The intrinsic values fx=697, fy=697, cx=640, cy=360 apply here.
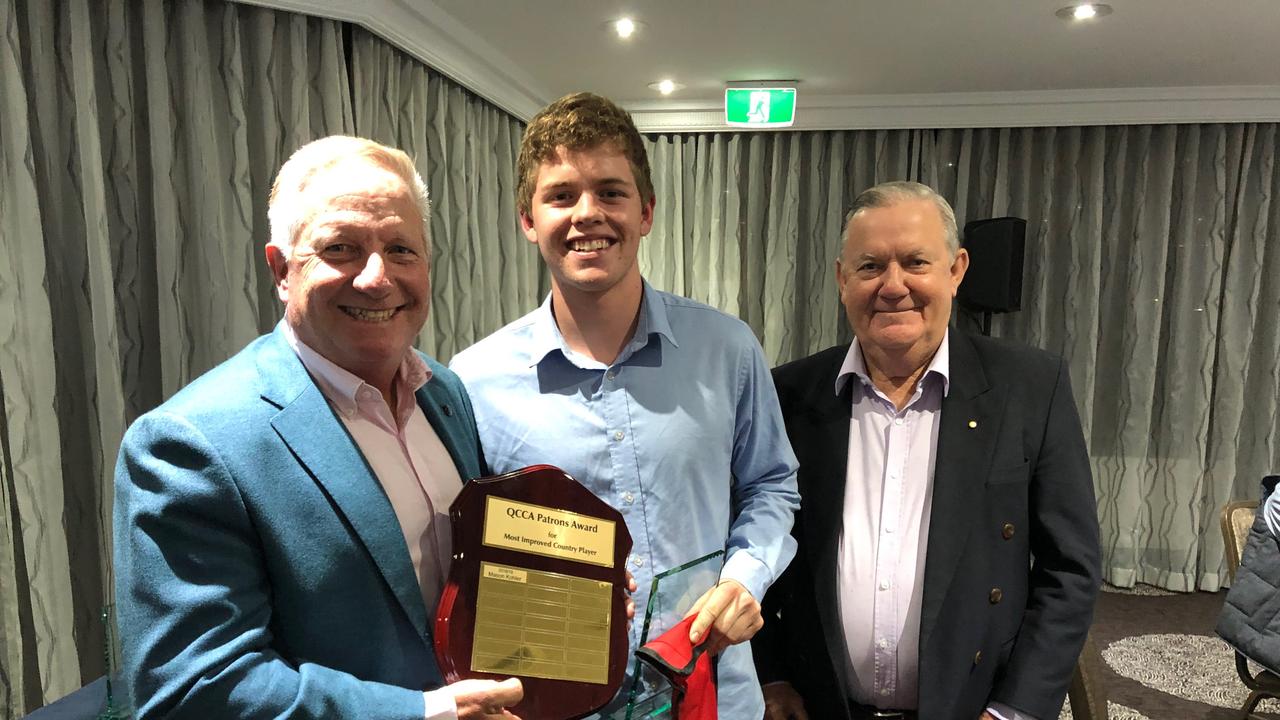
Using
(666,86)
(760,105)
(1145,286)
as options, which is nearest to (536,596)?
(760,105)

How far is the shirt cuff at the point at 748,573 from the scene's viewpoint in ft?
3.58

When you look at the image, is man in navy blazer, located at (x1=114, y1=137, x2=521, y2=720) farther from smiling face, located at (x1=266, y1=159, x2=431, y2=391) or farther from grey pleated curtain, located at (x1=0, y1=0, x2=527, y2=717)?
grey pleated curtain, located at (x1=0, y1=0, x2=527, y2=717)

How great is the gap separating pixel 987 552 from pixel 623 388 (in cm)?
78

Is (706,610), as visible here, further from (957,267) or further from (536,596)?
(957,267)

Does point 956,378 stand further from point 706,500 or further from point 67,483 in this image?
point 67,483

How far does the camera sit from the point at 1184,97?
13.8ft

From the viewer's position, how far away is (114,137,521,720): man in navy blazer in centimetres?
74

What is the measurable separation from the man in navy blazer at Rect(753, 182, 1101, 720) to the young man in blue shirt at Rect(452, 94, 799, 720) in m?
0.21

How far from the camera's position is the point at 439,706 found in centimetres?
82

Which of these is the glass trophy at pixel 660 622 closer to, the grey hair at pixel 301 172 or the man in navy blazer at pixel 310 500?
the man in navy blazer at pixel 310 500

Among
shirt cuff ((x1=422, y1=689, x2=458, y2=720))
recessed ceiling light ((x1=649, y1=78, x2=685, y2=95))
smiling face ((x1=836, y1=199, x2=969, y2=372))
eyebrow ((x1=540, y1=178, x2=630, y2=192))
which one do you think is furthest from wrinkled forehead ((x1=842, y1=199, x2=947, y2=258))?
recessed ceiling light ((x1=649, y1=78, x2=685, y2=95))

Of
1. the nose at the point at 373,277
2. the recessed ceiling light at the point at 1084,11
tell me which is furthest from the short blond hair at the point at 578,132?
the recessed ceiling light at the point at 1084,11

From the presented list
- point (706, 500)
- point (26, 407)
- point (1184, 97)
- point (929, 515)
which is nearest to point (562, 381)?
point (706, 500)

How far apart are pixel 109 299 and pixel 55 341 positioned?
0.17 metres
